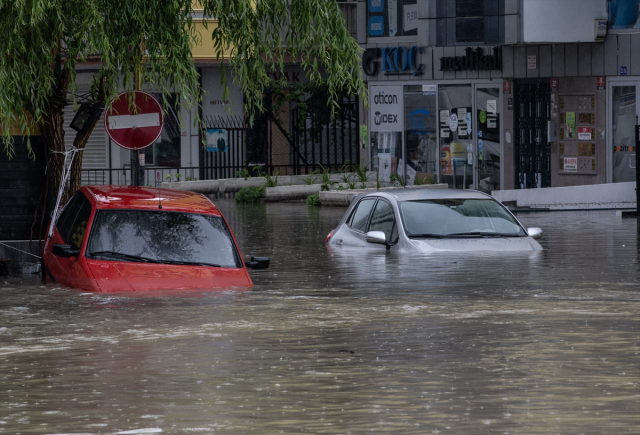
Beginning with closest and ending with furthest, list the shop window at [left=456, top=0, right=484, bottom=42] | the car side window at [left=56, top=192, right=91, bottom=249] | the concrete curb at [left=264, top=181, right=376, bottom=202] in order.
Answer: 1. the car side window at [left=56, top=192, right=91, bottom=249]
2. the shop window at [left=456, top=0, right=484, bottom=42]
3. the concrete curb at [left=264, top=181, right=376, bottom=202]

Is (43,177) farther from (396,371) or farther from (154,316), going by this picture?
(396,371)

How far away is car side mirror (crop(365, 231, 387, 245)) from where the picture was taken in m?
13.1

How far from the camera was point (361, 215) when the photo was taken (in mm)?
14531

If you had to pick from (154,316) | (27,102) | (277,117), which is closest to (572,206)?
(277,117)

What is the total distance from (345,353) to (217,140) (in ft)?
89.7

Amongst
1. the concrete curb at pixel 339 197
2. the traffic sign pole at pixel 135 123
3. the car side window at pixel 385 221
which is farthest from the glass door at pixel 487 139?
the traffic sign pole at pixel 135 123

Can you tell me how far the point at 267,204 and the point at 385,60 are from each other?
4.80 m

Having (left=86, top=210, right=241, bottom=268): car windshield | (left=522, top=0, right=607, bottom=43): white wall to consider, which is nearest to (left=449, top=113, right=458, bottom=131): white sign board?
(left=522, top=0, right=607, bottom=43): white wall

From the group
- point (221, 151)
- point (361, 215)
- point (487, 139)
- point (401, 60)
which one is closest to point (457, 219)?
point (361, 215)

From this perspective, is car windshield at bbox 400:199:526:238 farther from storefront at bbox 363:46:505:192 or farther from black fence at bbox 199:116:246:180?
black fence at bbox 199:116:246:180

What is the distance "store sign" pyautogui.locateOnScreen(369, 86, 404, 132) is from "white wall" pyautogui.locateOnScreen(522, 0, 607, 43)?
4.93 m

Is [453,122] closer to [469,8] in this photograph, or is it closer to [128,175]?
[469,8]

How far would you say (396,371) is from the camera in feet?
25.5

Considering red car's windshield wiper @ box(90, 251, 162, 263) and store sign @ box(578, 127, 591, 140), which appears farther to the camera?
store sign @ box(578, 127, 591, 140)
